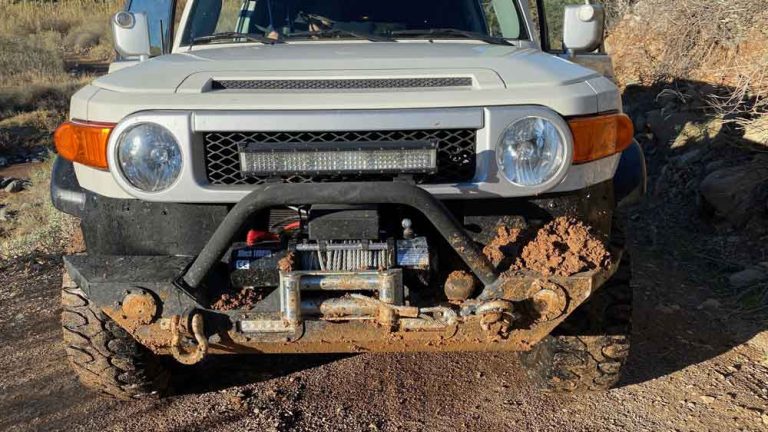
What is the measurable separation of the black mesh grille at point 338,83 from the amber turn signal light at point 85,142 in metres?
0.42

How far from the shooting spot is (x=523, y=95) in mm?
2502

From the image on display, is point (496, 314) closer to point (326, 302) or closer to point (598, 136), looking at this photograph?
point (326, 302)

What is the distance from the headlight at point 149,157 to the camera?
245cm

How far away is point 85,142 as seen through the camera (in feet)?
8.61

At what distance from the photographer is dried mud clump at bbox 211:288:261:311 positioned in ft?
8.36

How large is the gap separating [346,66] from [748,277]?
3.24 meters

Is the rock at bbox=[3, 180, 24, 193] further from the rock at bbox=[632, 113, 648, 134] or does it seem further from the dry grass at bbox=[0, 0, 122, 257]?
the rock at bbox=[632, 113, 648, 134]

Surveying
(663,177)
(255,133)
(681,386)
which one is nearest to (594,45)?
(681,386)

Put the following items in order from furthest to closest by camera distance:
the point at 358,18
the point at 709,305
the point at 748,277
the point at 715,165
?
the point at 715,165 < the point at 748,277 < the point at 709,305 < the point at 358,18

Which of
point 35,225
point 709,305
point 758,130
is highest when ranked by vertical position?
point 758,130

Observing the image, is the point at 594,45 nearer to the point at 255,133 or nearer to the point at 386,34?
the point at 386,34

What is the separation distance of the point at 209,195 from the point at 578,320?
160 cm

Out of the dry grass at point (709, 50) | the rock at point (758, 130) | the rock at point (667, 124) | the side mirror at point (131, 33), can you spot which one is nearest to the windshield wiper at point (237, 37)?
the side mirror at point (131, 33)

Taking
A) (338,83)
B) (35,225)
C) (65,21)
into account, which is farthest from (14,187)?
(65,21)
